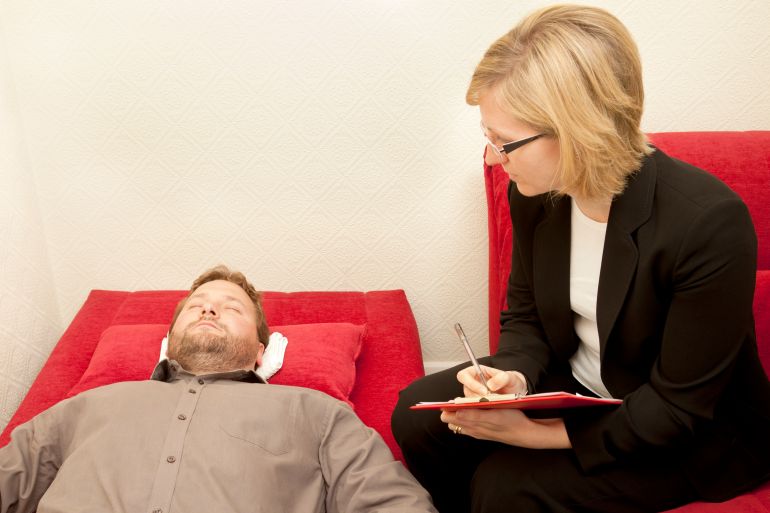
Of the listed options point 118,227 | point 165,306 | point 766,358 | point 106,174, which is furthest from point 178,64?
point 766,358

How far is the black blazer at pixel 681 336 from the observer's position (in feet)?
3.75

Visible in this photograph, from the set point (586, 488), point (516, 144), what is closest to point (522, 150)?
point (516, 144)

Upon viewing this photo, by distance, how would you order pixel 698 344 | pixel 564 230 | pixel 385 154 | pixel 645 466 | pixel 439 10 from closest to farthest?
pixel 698 344, pixel 645 466, pixel 564 230, pixel 439 10, pixel 385 154

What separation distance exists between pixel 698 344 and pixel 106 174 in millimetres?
1810

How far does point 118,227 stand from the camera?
7.38ft

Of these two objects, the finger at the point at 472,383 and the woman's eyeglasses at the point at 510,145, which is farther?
the finger at the point at 472,383

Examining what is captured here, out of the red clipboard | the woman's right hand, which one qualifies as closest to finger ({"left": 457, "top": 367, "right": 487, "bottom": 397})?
the woman's right hand

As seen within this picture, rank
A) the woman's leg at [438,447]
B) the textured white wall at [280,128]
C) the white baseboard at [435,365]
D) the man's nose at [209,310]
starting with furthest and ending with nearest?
the white baseboard at [435,365]
the textured white wall at [280,128]
the man's nose at [209,310]
the woman's leg at [438,447]

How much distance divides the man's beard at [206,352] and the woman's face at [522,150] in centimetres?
82

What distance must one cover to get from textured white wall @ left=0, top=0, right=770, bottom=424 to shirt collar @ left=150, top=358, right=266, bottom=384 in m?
0.66

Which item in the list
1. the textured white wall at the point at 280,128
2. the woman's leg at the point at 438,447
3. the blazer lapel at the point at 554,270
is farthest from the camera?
the textured white wall at the point at 280,128

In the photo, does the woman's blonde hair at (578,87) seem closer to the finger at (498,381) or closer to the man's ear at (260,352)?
the finger at (498,381)

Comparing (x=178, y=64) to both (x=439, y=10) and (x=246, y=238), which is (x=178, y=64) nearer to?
(x=246, y=238)

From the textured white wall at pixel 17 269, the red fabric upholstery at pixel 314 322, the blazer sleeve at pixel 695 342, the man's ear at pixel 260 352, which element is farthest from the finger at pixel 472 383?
the textured white wall at pixel 17 269
